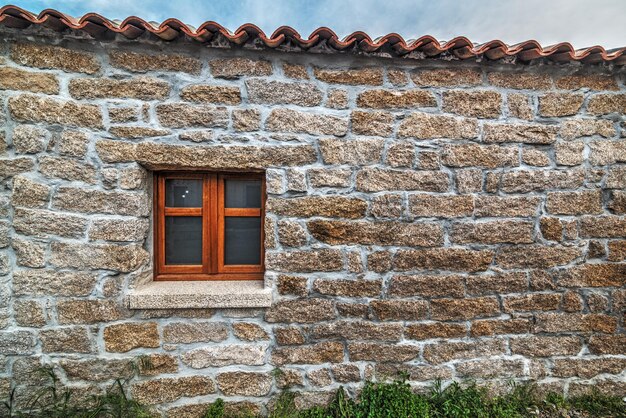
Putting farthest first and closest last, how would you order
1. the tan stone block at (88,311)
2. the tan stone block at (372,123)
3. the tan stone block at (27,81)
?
the tan stone block at (372,123)
the tan stone block at (88,311)
the tan stone block at (27,81)

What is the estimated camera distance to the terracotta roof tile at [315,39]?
1.77 meters

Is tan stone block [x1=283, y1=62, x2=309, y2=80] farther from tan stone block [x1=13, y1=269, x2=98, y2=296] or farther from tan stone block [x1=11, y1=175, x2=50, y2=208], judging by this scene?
tan stone block [x1=13, y1=269, x2=98, y2=296]

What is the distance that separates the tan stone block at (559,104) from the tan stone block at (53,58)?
333 centimetres

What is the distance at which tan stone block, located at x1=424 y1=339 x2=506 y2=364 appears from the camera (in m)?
2.22

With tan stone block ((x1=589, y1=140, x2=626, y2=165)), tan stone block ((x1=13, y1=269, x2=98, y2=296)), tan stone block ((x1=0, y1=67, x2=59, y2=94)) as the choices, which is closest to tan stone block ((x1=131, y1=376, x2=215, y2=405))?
tan stone block ((x1=13, y1=269, x2=98, y2=296))

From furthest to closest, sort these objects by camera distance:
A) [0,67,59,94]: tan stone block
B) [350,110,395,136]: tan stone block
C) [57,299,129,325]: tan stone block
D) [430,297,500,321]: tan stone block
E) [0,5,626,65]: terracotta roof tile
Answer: [430,297,500,321]: tan stone block, [350,110,395,136]: tan stone block, [57,299,129,325]: tan stone block, [0,67,59,94]: tan stone block, [0,5,626,65]: terracotta roof tile

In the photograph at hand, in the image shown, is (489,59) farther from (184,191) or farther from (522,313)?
(184,191)

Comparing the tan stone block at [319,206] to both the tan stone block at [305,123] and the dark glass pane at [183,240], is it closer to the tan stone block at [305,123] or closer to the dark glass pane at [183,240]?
the tan stone block at [305,123]

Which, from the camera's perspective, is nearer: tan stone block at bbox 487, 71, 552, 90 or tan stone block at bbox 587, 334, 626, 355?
tan stone block at bbox 487, 71, 552, 90

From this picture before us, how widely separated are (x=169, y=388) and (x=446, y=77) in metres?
3.15

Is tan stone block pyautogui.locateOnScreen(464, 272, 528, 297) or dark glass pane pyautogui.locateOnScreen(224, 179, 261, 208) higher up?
dark glass pane pyautogui.locateOnScreen(224, 179, 261, 208)

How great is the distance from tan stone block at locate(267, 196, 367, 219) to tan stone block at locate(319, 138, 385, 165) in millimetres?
286

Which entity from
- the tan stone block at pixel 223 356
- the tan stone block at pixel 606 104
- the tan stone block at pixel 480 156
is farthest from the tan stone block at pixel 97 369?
the tan stone block at pixel 606 104

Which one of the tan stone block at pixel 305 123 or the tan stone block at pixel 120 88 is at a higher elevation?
the tan stone block at pixel 120 88
